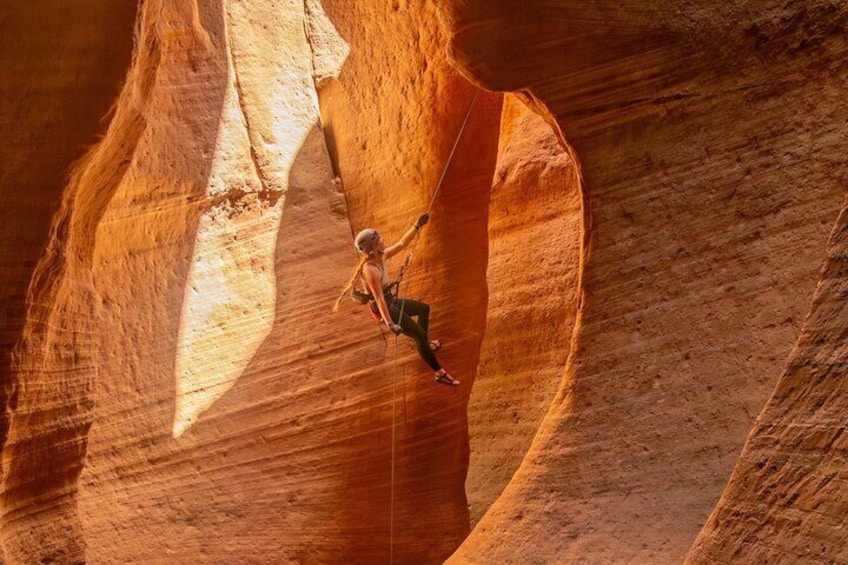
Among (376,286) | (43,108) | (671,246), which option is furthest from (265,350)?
(671,246)

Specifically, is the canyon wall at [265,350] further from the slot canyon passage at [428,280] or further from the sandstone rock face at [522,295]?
the sandstone rock face at [522,295]

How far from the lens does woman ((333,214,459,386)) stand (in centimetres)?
770

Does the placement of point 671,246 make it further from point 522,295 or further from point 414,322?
point 522,295

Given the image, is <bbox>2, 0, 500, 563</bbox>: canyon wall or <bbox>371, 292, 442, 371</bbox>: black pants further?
<bbox>2, 0, 500, 563</bbox>: canyon wall

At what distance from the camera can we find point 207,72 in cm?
931

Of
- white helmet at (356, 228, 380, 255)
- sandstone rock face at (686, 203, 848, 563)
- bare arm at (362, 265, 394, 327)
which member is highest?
white helmet at (356, 228, 380, 255)

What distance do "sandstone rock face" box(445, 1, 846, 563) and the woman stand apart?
1.64 m

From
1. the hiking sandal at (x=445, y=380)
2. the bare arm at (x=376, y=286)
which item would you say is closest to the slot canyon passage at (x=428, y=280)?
the hiking sandal at (x=445, y=380)

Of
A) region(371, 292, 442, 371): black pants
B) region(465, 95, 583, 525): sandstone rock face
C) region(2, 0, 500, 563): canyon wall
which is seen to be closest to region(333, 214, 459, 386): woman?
region(371, 292, 442, 371): black pants

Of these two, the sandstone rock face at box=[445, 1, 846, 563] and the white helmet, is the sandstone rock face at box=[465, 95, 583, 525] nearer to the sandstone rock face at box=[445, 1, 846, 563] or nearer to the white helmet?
the white helmet

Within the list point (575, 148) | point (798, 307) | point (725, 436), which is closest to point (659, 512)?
point (725, 436)

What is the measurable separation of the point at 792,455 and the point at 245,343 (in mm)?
6374

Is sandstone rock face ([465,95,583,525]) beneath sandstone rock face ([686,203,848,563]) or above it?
above

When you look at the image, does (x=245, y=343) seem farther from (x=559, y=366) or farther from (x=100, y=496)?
(x=559, y=366)
